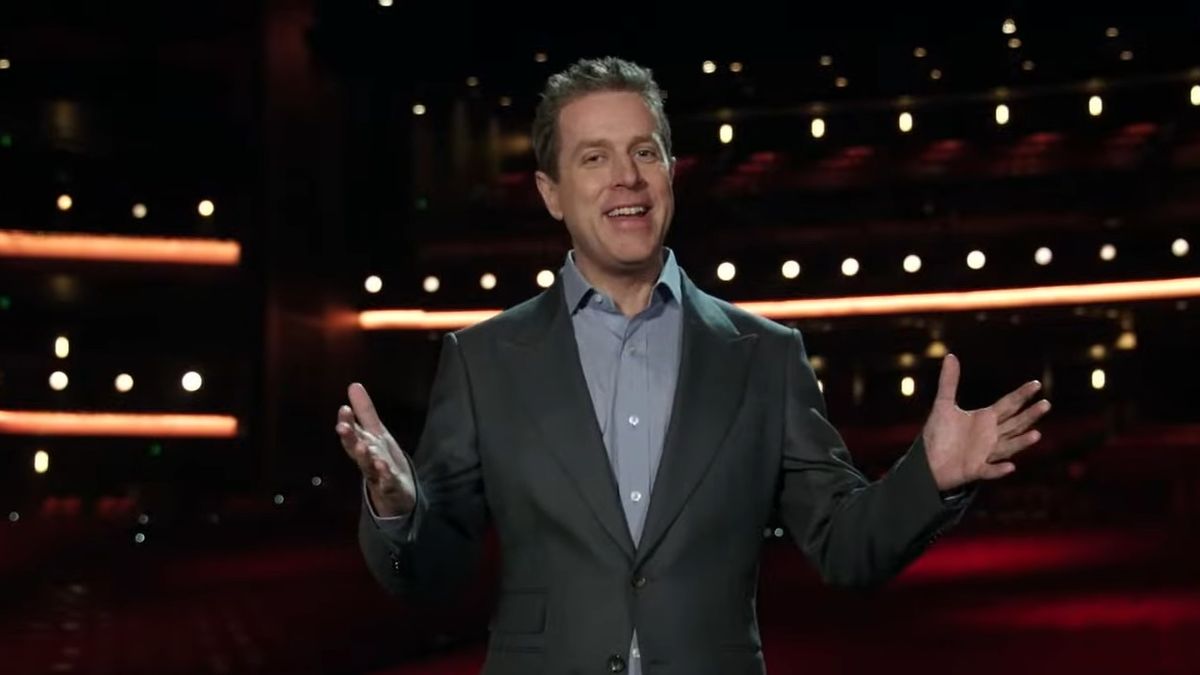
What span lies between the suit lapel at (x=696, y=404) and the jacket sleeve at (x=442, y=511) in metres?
0.22

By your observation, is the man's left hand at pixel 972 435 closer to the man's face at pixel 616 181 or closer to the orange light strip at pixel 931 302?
the man's face at pixel 616 181

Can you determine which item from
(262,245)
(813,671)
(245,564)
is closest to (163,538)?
(245,564)

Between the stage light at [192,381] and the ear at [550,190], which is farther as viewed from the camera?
the stage light at [192,381]

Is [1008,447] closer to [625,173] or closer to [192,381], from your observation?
[625,173]

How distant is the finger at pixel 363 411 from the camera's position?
1.67 m

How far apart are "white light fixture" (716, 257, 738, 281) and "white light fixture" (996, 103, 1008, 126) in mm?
2279

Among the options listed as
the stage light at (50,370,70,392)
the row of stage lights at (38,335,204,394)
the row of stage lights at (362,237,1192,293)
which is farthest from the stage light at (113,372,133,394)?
the row of stage lights at (362,237,1192,293)

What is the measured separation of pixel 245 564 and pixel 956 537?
3013 mm

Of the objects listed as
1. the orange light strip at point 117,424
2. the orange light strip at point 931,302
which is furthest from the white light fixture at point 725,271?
the orange light strip at point 117,424

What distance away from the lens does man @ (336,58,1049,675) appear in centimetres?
168

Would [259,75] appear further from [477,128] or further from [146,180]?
[477,128]

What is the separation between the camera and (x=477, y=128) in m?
12.9

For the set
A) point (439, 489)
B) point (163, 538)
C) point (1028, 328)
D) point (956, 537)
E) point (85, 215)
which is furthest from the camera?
point (1028, 328)

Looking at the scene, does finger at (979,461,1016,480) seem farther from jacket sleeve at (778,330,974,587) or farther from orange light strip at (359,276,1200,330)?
orange light strip at (359,276,1200,330)
